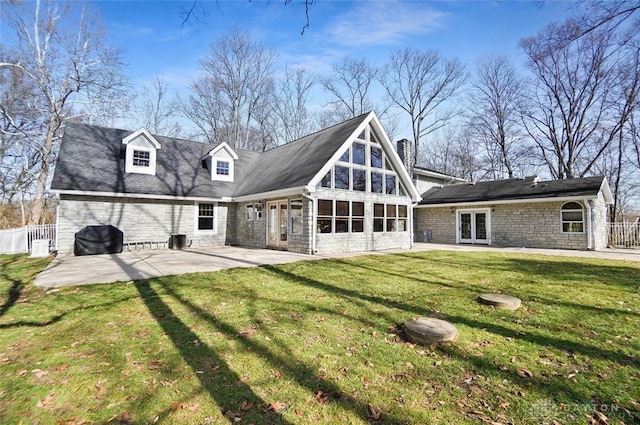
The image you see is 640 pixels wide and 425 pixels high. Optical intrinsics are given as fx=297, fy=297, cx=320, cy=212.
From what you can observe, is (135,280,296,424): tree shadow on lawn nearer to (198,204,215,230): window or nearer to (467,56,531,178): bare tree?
(198,204,215,230): window

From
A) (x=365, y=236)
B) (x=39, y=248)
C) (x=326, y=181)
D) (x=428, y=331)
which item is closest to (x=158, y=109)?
(x=39, y=248)

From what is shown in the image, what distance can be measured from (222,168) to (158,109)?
15.4 metres

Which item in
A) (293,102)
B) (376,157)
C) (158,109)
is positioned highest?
(293,102)

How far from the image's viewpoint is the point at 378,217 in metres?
14.6

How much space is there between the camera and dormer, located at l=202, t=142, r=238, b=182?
56.2 ft

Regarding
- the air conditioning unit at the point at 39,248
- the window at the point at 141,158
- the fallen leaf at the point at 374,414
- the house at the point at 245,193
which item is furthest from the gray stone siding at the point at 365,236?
the air conditioning unit at the point at 39,248

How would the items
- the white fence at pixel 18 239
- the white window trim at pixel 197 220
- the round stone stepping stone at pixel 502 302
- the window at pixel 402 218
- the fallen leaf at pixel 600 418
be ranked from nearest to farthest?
the fallen leaf at pixel 600 418, the round stone stepping stone at pixel 502 302, the white fence at pixel 18 239, the white window trim at pixel 197 220, the window at pixel 402 218

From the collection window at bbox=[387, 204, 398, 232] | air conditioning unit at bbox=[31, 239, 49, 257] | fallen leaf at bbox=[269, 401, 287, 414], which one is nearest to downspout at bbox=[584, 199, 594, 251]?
window at bbox=[387, 204, 398, 232]

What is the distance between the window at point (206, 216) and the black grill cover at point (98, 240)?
3636 mm

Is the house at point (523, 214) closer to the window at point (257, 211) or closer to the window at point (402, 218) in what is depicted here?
the window at point (402, 218)

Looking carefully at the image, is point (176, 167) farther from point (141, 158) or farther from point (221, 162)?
point (221, 162)

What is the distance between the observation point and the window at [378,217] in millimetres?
14398

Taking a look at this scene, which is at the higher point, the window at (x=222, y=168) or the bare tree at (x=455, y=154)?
the bare tree at (x=455, y=154)

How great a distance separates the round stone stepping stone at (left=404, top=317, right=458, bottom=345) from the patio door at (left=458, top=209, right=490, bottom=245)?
16.2 meters
